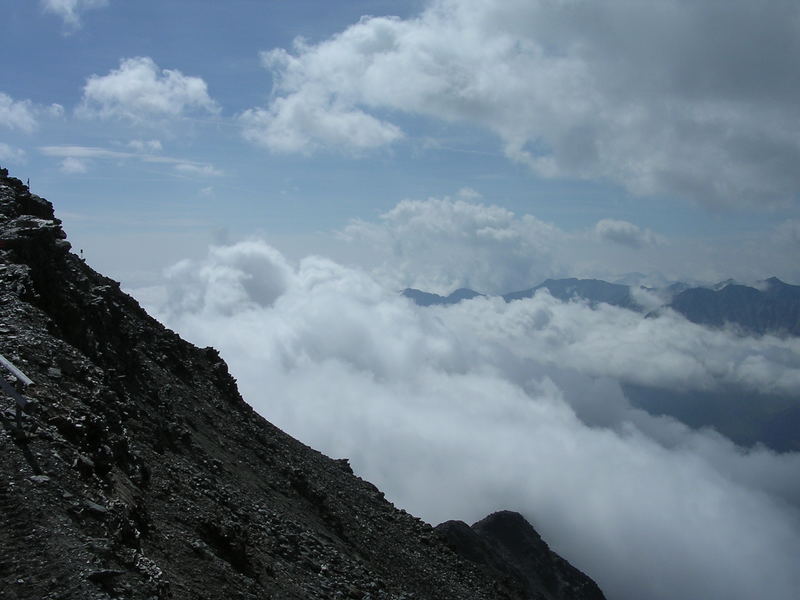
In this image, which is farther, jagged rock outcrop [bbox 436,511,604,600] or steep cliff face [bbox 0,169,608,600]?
jagged rock outcrop [bbox 436,511,604,600]

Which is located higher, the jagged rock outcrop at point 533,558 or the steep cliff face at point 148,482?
the jagged rock outcrop at point 533,558

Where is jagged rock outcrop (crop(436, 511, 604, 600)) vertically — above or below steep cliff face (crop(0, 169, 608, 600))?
above

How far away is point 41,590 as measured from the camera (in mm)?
13867

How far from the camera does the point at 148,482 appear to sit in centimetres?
2372

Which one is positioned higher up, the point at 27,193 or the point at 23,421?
the point at 27,193

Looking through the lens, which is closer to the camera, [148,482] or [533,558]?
[148,482]

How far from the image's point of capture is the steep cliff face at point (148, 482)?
1585cm

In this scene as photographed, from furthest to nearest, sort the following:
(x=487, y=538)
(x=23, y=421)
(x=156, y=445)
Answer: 1. (x=487, y=538)
2. (x=156, y=445)
3. (x=23, y=421)

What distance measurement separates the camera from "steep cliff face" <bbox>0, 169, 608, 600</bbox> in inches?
624

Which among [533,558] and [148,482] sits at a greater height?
[533,558]

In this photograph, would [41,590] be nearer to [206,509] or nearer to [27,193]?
[206,509]

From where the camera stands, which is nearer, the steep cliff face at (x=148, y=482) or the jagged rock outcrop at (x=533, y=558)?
the steep cliff face at (x=148, y=482)

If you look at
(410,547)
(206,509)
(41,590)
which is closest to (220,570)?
(206,509)

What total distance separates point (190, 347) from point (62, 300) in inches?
790
